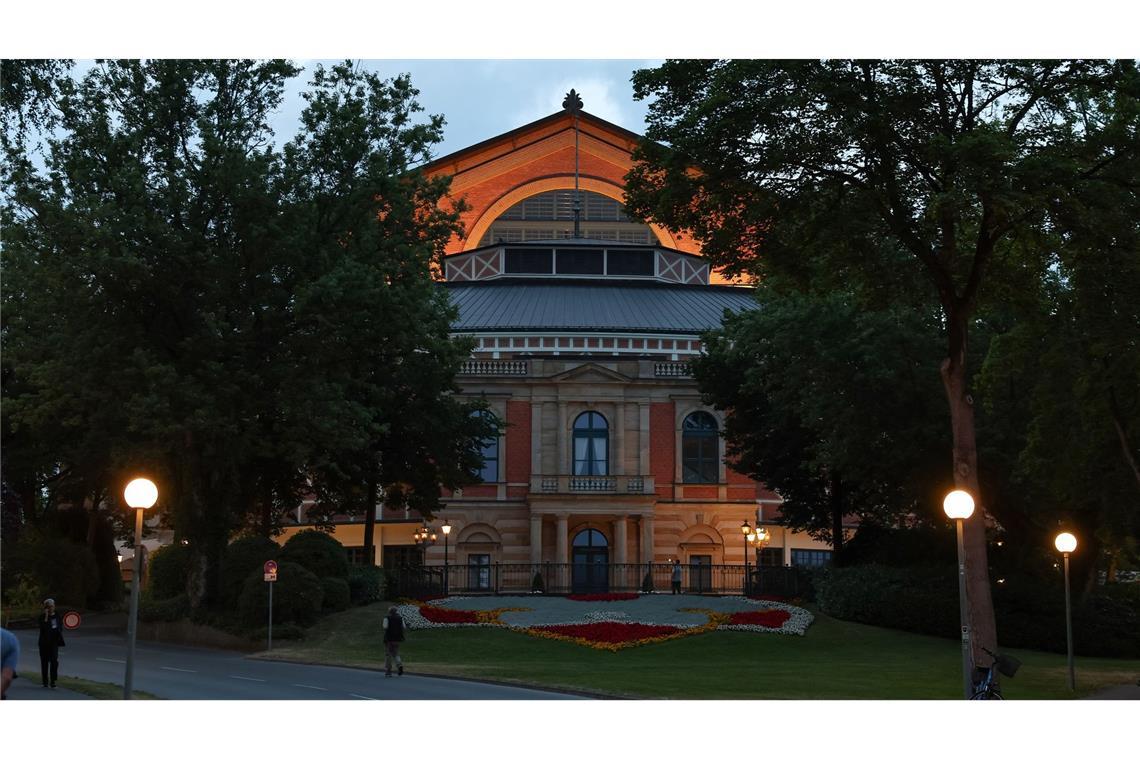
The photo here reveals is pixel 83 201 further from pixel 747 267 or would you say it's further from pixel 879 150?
pixel 879 150

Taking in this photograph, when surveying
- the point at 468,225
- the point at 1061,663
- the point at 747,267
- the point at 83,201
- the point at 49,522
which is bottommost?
the point at 1061,663

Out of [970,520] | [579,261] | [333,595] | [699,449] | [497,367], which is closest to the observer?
[970,520]

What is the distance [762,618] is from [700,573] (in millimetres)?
14652

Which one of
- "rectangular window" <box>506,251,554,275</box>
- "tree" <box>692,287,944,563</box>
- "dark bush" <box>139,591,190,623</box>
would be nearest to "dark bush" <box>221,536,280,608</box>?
"dark bush" <box>139,591,190,623</box>

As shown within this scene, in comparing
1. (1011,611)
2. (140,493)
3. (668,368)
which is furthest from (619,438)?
(140,493)

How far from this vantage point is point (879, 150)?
83.3 ft

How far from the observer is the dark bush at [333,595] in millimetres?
41125

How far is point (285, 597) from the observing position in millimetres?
37750

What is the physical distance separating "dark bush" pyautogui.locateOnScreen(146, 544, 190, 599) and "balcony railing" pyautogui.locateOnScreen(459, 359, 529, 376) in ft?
64.7

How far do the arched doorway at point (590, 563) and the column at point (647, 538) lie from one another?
1.84m

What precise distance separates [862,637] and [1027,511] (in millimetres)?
6296

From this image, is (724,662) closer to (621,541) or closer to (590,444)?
(621,541)

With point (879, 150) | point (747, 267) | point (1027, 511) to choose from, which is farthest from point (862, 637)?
point (879, 150)

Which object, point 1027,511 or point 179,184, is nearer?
point 179,184
